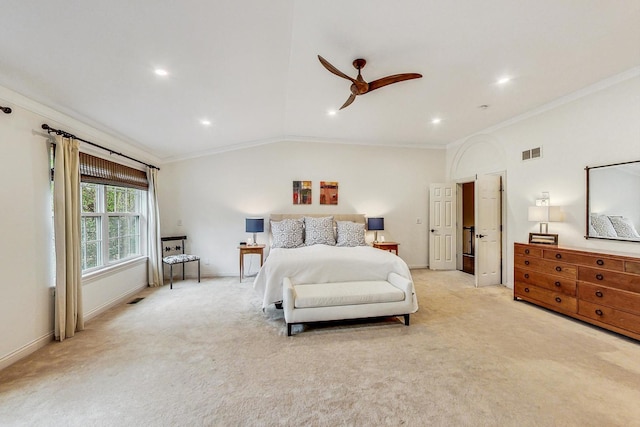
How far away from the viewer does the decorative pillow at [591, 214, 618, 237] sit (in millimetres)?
3152

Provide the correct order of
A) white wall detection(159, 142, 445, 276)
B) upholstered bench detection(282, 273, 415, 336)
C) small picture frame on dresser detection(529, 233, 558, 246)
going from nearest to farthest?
upholstered bench detection(282, 273, 415, 336) < small picture frame on dresser detection(529, 233, 558, 246) < white wall detection(159, 142, 445, 276)

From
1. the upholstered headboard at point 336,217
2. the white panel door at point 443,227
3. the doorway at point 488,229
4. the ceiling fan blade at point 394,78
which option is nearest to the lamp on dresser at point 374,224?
the upholstered headboard at point 336,217

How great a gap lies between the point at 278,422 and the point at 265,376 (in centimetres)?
51

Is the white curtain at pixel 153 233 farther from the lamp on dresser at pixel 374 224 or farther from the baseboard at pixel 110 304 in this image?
the lamp on dresser at pixel 374 224

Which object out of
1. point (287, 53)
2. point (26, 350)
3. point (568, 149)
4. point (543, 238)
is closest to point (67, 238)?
point (26, 350)

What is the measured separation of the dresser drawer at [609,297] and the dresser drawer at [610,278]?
0.05 m

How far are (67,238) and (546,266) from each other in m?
5.76

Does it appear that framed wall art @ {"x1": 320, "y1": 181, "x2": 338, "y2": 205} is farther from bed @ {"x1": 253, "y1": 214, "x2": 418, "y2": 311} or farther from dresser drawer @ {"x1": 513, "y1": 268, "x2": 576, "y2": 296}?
dresser drawer @ {"x1": 513, "y1": 268, "x2": 576, "y2": 296}

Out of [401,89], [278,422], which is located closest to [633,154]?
[401,89]

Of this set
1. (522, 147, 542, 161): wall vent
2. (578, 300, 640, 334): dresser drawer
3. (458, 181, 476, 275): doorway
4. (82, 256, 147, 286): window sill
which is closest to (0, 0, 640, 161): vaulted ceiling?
(522, 147, 542, 161): wall vent

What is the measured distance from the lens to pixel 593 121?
3340 mm

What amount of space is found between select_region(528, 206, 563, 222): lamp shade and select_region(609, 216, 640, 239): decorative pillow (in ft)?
1.70

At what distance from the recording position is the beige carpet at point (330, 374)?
1749mm

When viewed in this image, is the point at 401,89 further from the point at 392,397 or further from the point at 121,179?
the point at 121,179
